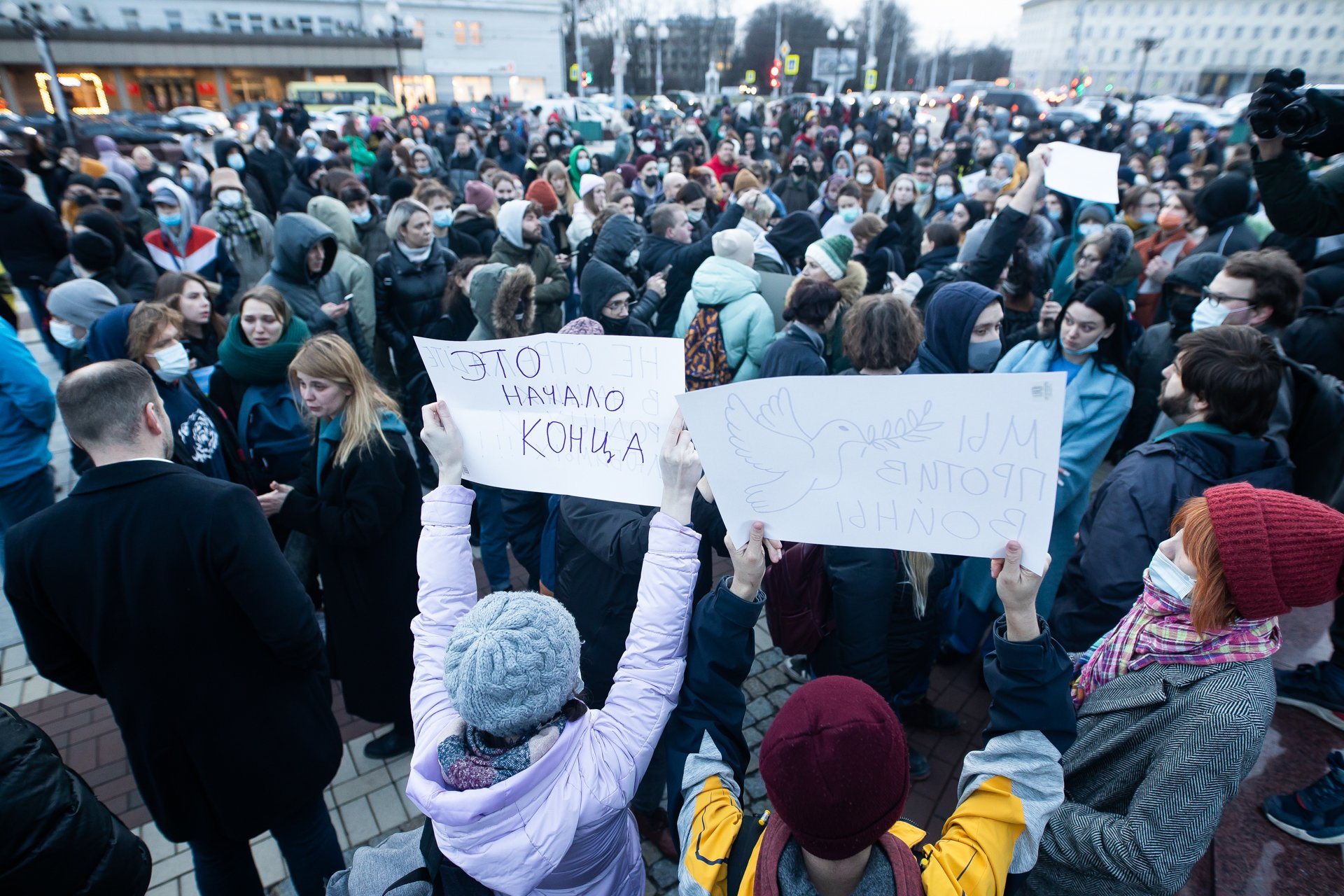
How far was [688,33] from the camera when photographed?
70875 mm

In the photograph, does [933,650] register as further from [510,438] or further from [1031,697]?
[510,438]

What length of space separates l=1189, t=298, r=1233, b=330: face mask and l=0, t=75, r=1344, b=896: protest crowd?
0.02 metres

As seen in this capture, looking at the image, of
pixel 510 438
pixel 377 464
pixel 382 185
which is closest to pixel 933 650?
pixel 510 438

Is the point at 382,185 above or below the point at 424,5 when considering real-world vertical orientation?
below

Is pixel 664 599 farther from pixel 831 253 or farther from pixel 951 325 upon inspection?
pixel 831 253

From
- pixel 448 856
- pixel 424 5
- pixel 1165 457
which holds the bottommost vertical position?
pixel 448 856

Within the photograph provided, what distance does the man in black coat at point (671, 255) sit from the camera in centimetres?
537

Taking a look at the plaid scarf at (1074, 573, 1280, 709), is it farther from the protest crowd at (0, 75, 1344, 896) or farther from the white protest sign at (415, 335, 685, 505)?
the white protest sign at (415, 335, 685, 505)

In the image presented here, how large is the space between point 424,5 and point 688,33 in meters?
29.1

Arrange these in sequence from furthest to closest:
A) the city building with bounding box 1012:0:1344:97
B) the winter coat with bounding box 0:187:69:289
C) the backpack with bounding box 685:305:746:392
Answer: the city building with bounding box 1012:0:1344:97, the winter coat with bounding box 0:187:69:289, the backpack with bounding box 685:305:746:392

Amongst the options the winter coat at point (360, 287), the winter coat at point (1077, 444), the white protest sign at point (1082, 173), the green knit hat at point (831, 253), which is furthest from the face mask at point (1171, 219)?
the winter coat at point (360, 287)

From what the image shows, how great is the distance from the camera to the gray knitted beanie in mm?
1329

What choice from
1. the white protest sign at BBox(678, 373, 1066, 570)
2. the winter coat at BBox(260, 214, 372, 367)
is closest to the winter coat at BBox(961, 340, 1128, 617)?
the white protest sign at BBox(678, 373, 1066, 570)

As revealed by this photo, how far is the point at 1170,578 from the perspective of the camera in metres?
1.74
